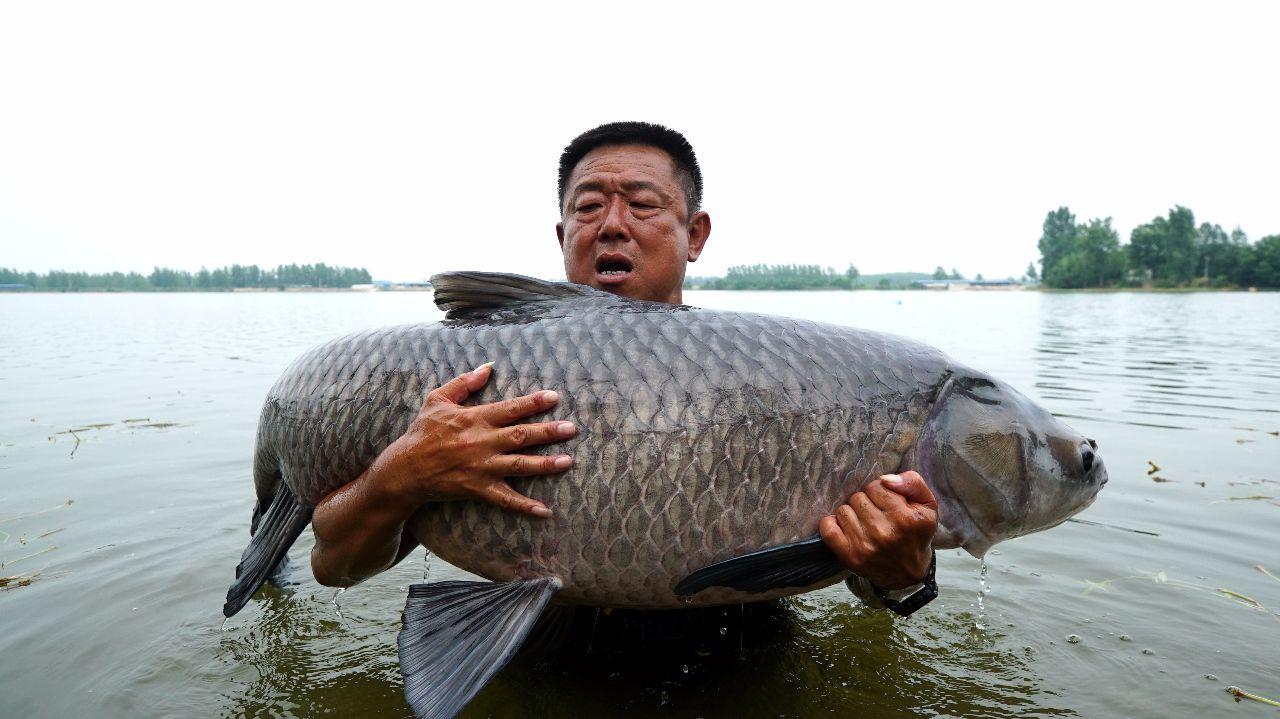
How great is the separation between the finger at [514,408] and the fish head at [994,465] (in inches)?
49.6

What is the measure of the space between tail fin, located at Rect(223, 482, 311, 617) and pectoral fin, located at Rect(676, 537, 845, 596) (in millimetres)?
1520

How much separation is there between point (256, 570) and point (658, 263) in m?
2.22

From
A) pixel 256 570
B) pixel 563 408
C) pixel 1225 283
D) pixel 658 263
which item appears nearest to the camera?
pixel 563 408

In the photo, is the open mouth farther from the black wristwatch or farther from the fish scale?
the black wristwatch

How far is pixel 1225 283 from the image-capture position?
8400 cm

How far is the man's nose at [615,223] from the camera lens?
3.56 m

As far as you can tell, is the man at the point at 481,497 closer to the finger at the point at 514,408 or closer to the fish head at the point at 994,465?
the finger at the point at 514,408

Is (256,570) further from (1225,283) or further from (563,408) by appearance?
(1225,283)

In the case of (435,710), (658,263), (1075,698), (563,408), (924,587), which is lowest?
(1075,698)

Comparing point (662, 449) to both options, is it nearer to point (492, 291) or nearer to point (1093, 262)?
point (492, 291)

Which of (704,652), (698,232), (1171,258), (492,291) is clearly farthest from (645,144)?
(1171,258)

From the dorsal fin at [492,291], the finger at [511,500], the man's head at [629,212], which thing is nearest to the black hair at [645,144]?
the man's head at [629,212]

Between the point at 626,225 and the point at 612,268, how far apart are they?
225 mm

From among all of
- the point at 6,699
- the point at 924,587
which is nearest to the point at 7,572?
the point at 6,699
